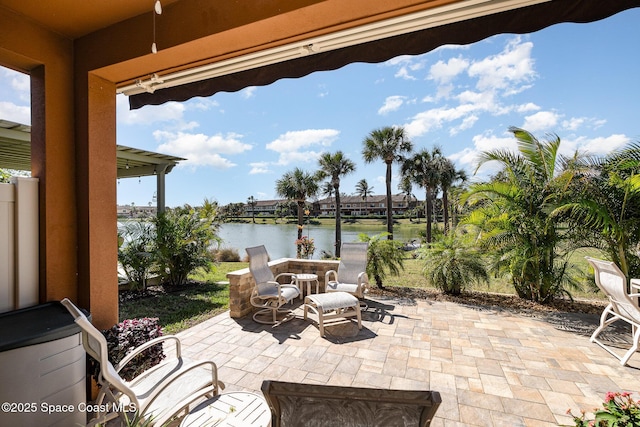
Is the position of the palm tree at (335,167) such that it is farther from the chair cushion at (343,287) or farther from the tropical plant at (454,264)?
the chair cushion at (343,287)

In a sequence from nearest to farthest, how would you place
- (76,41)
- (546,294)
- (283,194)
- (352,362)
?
(76,41)
(352,362)
(546,294)
(283,194)

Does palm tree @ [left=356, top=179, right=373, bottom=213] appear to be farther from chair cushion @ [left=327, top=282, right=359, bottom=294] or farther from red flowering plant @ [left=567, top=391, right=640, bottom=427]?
red flowering plant @ [left=567, top=391, right=640, bottom=427]

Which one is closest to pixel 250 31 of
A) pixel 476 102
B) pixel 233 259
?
pixel 476 102

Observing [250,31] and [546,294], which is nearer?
[250,31]

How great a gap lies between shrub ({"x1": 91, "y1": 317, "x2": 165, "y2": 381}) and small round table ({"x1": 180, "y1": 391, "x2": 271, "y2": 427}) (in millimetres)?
1007

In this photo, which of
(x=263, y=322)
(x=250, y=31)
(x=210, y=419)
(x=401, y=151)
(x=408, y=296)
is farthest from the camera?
(x=401, y=151)

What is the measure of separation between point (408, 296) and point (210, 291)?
14.5ft

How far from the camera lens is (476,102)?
10883mm

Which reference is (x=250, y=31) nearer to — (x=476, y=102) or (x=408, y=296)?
(x=408, y=296)

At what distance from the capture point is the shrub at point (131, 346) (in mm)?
2387

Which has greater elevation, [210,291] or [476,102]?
[476,102]

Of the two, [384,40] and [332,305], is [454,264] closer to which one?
[332,305]

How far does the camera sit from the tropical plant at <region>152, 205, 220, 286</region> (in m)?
6.74

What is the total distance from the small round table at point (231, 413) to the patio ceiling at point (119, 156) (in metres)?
5.82
